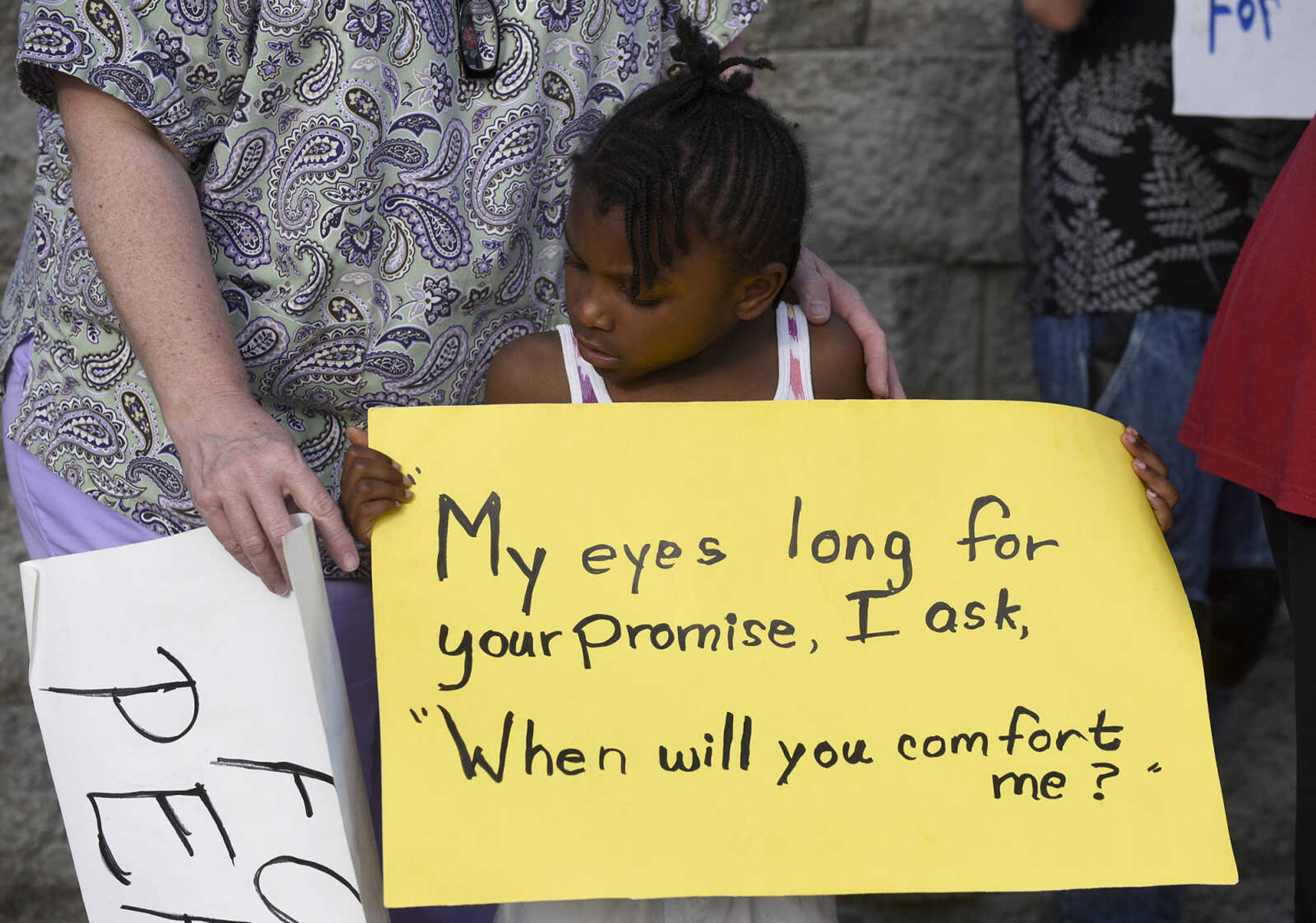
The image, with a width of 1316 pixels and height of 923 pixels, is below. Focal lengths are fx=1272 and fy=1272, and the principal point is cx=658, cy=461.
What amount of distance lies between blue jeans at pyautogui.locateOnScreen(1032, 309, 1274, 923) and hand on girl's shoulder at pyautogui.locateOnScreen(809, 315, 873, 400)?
0.62 m

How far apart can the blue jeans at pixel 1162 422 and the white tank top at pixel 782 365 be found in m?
0.67

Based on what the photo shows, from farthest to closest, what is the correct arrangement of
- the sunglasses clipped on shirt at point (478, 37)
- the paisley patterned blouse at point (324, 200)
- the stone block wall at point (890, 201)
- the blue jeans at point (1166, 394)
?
the stone block wall at point (890, 201)
the blue jeans at point (1166, 394)
the sunglasses clipped on shirt at point (478, 37)
the paisley patterned blouse at point (324, 200)

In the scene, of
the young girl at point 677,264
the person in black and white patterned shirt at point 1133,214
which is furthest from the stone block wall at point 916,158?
the young girl at point 677,264

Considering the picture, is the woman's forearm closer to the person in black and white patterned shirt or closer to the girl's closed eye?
the girl's closed eye

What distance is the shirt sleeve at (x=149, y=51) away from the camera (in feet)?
3.75

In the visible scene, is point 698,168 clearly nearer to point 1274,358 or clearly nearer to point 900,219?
point 1274,358

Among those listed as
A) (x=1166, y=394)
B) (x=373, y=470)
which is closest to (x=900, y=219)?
(x=1166, y=394)

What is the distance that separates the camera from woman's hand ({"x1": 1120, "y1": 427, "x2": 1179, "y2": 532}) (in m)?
1.29

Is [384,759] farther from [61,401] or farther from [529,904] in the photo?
[61,401]

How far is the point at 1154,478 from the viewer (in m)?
1.29

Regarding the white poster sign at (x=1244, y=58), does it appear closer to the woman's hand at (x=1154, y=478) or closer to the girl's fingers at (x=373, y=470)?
the woman's hand at (x=1154, y=478)

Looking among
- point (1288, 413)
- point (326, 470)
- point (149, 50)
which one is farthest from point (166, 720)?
point (1288, 413)

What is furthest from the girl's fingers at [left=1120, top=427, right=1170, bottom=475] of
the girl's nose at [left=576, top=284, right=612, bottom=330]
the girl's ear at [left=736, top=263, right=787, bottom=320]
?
the girl's nose at [left=576, top=284, right=612, bottom=330]

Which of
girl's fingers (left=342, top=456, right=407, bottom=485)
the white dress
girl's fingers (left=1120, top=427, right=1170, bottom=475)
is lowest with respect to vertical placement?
the white dress
